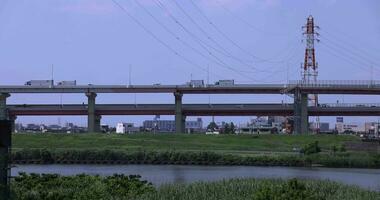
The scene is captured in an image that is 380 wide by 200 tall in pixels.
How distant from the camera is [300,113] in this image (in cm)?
15212

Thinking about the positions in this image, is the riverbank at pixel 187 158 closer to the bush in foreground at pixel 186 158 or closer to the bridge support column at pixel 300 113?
the bush in foreground at pixel 186 158

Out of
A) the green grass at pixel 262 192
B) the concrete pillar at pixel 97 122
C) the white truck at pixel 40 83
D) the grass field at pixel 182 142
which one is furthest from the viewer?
the white truck at pixel 40 83

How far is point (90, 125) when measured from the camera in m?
152

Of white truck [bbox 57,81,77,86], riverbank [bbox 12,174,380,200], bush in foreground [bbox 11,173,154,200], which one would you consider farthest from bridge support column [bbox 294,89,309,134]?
riverbank [bbox 12,174,380,200]

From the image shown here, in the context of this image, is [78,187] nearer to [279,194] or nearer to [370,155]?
[279,194]

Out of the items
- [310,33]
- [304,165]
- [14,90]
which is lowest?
[304,165]

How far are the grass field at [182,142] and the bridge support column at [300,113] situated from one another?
60.5ft

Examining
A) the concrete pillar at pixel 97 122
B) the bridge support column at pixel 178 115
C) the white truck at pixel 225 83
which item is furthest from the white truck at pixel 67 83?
the white truck at pixel 225 83

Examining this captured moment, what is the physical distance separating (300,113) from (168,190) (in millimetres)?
131773

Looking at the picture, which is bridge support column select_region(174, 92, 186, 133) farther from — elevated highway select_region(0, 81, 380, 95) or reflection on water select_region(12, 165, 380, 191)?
reflection on water select_region(12, 165, 380, 191)

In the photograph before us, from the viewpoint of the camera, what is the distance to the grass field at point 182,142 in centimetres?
11344

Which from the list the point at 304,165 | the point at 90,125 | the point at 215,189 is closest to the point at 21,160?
the point at 304,165

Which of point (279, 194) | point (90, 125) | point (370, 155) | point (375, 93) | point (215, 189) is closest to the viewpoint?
point (279, 194)

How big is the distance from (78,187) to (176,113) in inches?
5073
